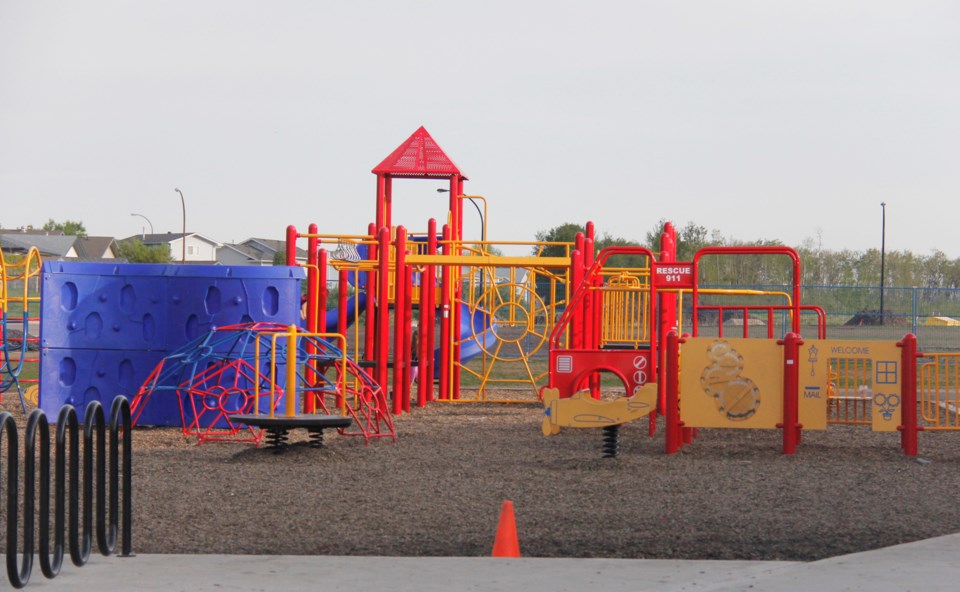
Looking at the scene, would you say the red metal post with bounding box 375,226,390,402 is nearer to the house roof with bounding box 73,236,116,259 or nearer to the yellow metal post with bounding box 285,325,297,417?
the yellow metal post with bounding box 285,325,297,417

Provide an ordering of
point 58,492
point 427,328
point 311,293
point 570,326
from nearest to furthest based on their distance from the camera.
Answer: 1. point 58,492
2. point 570,326
3. point 311,293
4. point 427,328

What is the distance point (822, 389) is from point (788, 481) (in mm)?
2152

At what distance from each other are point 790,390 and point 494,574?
6.20 m

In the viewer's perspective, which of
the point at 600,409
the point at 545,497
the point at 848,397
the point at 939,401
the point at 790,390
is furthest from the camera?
the point at 939,401

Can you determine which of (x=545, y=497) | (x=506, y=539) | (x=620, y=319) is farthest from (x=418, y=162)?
(x=506, y=539)

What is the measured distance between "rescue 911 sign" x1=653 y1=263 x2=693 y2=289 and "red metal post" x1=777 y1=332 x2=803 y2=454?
1.42 metres

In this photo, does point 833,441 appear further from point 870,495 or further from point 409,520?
point 409,520

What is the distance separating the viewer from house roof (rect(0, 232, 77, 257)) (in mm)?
85875

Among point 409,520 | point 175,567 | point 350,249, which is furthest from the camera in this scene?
point 350,249

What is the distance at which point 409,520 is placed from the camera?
24.6 ft

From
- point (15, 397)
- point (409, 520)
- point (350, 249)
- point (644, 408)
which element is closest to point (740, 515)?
point (409, 520)

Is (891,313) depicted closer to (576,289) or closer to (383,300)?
(576,289)

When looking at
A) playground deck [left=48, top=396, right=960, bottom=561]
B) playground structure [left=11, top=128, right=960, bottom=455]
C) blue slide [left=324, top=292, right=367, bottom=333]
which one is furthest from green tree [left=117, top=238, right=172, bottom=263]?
playground deck [left=48, top=396, right=960, bottom=561]

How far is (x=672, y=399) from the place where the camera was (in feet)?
37.0
